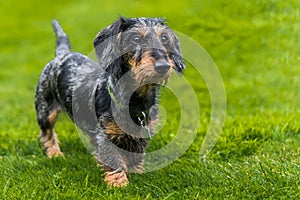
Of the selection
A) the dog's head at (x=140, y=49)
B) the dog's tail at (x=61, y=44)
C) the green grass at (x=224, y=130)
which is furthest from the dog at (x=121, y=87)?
the dog's tail at (x=61, y=44)

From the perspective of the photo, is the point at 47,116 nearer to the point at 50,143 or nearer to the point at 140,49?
the point at 50,143

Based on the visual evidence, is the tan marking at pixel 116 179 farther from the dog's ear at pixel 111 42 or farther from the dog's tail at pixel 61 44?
the dog's tail at pixel 61 44

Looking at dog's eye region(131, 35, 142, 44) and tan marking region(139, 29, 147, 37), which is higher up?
tan marking region(139, 29, 147, 37)

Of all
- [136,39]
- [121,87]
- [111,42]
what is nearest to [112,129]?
[121,87]

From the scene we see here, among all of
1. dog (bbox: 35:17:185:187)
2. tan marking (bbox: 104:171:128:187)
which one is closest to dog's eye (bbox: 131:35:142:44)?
dog (bbox: 35:17:185:187)

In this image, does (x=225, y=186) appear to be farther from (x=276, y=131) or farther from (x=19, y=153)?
(x=19, y=153)

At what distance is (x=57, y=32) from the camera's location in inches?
270

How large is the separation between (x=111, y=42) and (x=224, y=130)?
2229 mm

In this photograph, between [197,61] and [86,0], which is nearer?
[197,61]

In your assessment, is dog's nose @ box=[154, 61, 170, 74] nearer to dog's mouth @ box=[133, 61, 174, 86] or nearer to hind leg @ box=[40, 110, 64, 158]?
dog's mouth @ box=[133, 61, 174, 86]

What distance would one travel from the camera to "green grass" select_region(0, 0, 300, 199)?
15.1 feet

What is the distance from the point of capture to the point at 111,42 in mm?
4715

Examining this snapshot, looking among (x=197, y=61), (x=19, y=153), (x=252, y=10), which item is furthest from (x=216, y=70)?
(x=19, y=153)

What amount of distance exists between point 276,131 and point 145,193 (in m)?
2.15
